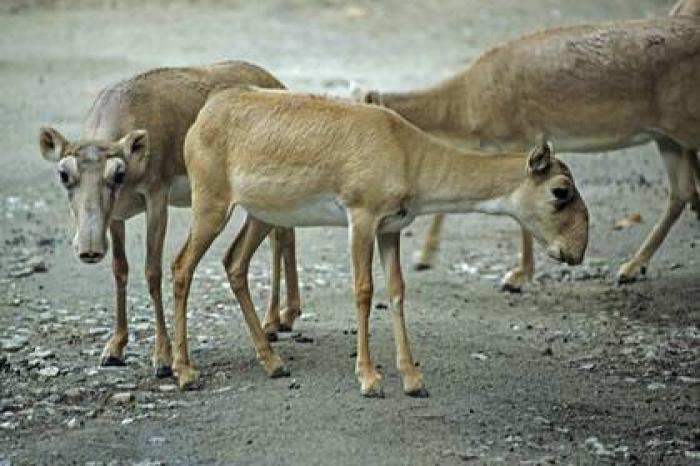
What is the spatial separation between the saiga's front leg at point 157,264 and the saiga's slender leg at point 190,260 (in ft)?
0.51

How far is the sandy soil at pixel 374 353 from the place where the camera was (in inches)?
293

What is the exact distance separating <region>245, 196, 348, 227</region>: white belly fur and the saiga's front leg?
0.60 m

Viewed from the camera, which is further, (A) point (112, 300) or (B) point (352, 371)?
(A) point (112, 300)

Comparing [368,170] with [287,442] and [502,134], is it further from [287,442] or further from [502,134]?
[502,134]

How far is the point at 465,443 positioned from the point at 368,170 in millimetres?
1558

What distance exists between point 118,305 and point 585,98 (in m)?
3.98

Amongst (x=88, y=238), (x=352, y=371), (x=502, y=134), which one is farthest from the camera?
(x=502, y=134)

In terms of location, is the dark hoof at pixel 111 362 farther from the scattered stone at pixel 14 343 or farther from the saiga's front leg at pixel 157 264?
the scattered stone at pixel 14 343

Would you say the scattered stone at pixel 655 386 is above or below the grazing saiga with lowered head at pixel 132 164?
→ below

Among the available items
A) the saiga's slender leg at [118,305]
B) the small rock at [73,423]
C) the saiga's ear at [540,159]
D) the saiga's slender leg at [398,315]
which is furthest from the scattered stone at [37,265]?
the saiga's ear at [540,159]

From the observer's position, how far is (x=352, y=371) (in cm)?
858

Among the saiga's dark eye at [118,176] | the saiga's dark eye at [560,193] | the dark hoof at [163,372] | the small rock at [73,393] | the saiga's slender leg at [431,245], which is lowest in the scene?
the small rock at [73,393]

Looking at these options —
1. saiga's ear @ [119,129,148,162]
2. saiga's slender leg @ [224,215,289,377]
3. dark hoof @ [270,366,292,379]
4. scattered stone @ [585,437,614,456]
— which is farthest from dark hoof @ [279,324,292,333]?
scattered stone @ [585,437,614,456]

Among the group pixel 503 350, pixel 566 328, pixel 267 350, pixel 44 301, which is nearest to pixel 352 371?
pixel 267 350
